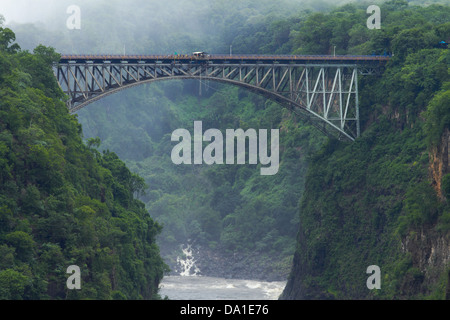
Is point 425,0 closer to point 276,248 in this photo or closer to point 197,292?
point 276,248

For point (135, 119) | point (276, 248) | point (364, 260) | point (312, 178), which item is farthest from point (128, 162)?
point (364, 260)

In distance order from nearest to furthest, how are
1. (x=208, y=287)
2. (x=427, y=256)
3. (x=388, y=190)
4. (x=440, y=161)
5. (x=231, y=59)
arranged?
(x=427, y=256)
(x=440, y=161)
(x=388, y=190)
(x=231, y=59)
(x=208, y=287)

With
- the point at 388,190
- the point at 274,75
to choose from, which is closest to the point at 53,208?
the point at 274,75

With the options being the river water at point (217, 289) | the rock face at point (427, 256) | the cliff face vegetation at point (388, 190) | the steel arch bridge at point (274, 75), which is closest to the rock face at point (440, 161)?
the cliff face vegetation at point (388, 190)

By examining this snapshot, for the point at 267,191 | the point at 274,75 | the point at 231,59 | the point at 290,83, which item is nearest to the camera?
the point at 231,59

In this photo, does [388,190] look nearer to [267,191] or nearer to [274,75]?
[274,75]

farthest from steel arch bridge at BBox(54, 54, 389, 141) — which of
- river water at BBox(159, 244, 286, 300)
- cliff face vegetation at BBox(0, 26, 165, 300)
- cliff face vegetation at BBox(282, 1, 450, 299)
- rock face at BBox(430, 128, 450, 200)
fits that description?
river water at BBox(159, 244, 286, 300)
